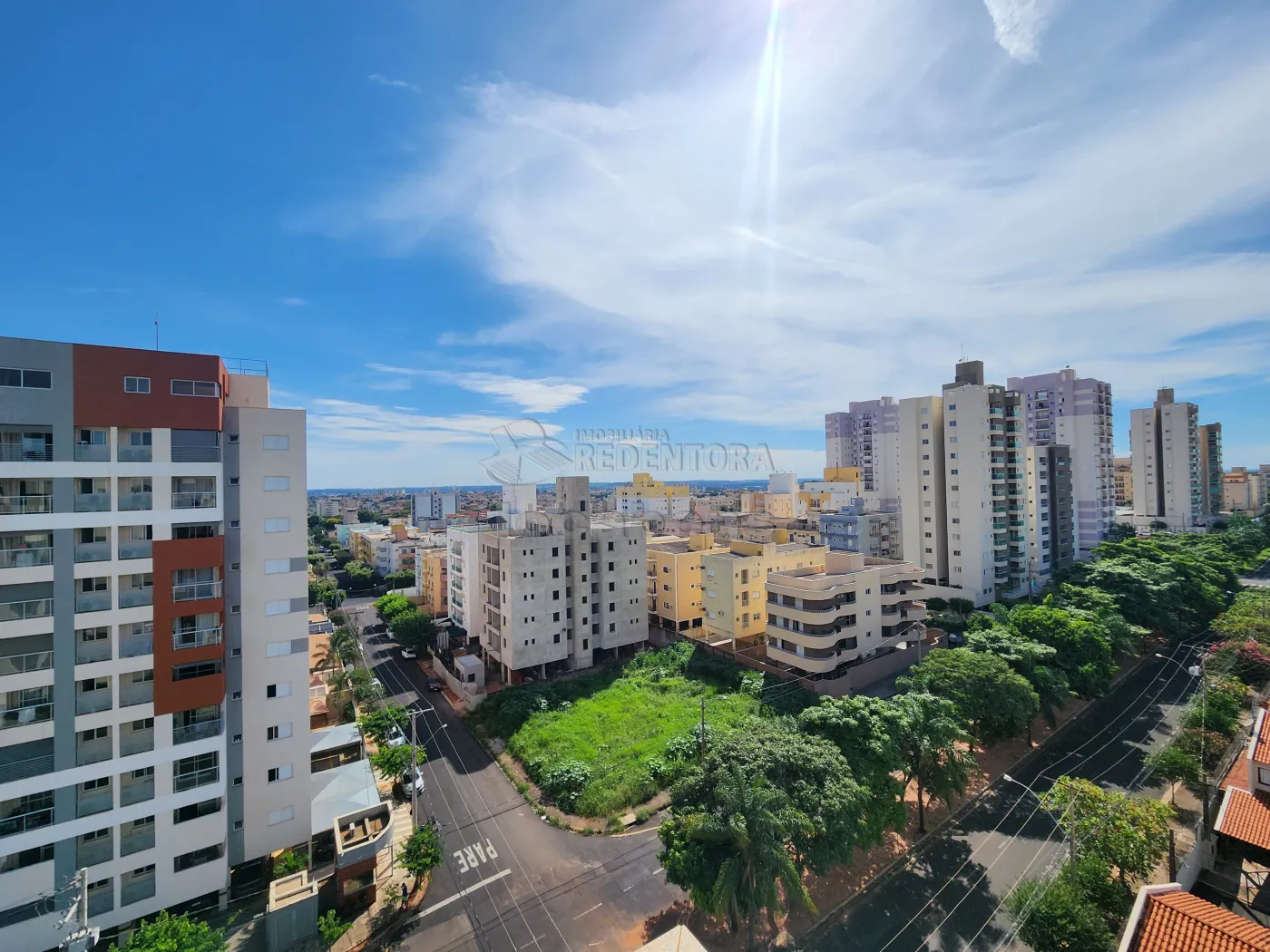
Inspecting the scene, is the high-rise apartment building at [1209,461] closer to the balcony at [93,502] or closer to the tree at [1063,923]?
the tree at [1063,923]

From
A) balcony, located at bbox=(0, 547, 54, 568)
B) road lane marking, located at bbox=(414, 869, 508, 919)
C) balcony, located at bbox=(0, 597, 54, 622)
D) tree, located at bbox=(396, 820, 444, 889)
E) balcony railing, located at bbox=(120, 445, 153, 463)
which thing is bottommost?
road lane marking, located at bbox=(414, 869, 508, 919)

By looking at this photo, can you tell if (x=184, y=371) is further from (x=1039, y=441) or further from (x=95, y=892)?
(x=1039, y=441)

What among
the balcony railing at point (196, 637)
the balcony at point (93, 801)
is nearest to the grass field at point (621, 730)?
the balcony railing at point (196, 637)

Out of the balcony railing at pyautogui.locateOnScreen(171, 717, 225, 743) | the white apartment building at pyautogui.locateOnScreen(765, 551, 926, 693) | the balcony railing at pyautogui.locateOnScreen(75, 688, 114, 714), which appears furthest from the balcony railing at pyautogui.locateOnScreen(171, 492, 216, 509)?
the white apartment building at pyautogui.locateOnScreen(765, 551, 926, 693)

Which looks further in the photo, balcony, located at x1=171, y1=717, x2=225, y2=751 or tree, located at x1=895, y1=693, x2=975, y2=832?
tree, located at x1=895, y1=693, x2=975, y2=832

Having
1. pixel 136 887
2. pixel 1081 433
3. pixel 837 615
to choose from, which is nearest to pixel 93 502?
pixel 136 887

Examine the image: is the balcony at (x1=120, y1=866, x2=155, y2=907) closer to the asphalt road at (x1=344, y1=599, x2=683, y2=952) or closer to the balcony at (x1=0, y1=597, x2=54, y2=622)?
the asphalt road at (x1=344, y1=599, x2=683, y2=952)
